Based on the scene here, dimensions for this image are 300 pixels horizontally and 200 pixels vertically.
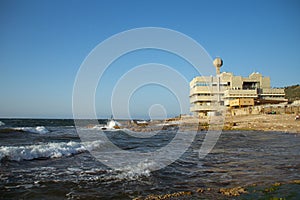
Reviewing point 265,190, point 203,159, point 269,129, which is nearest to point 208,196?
point 265,190

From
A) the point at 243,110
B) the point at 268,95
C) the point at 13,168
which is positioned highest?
the point at 268,95

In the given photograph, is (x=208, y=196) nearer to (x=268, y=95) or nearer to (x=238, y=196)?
(x=238, y=196)

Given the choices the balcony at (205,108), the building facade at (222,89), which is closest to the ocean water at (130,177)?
the balcony at (205,108)

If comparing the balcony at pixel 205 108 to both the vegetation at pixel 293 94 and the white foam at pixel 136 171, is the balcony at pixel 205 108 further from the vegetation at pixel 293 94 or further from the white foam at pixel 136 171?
the white foam at pixel 136 171

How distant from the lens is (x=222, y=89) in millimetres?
71625

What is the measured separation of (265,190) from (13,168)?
883cm

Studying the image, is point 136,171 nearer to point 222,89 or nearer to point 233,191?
point 233,191

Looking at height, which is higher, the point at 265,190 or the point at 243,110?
the point at 243,110

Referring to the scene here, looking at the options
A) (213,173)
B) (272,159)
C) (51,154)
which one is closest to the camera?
(213,173)

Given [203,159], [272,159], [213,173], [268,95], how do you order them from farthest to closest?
[268,95] → [203,159] → [272,159] → [213,173]

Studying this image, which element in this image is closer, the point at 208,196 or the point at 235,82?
the point at 208,196

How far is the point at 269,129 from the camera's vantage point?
1148 inches

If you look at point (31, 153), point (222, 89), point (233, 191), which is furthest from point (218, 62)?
point (233, 191)

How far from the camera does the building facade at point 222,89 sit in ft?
230
